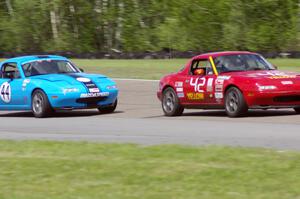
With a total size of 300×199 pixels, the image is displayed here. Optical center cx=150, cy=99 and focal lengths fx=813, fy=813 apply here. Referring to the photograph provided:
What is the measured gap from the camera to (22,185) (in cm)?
738

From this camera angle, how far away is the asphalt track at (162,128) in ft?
36.2

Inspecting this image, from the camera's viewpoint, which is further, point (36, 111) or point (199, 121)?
point (36, 111)

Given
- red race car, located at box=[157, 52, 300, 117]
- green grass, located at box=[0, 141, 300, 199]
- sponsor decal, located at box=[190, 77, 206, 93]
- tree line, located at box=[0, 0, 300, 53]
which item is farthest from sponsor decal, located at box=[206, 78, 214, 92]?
tree line, located at box=[0, 0, 300, 53]

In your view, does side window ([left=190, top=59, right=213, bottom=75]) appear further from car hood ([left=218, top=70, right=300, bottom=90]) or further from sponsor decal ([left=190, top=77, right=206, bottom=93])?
car hood ([left=218, top=70, right=300, bottom=90])

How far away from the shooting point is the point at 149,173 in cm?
773

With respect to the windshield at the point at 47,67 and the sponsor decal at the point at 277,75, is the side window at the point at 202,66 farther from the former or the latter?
the windshield at the point at 47,67

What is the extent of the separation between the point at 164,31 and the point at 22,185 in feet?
124

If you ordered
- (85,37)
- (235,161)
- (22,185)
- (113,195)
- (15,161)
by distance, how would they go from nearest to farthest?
(113,195)
(22,185)
(235,161)
(15,161)
(85,37)

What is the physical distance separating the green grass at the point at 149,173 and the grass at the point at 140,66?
19696 millimetres

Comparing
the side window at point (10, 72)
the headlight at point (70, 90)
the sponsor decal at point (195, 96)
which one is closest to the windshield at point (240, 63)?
the sponsor decal at point (195, 96)

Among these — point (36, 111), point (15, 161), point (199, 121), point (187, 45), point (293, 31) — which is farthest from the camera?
point (187, 45)

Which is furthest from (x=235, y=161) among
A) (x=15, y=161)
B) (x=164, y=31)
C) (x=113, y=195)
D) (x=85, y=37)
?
(x=85, y=37)

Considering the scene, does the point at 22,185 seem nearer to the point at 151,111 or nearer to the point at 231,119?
the point at 231,119

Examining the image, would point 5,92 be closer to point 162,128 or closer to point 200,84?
point 200,84
